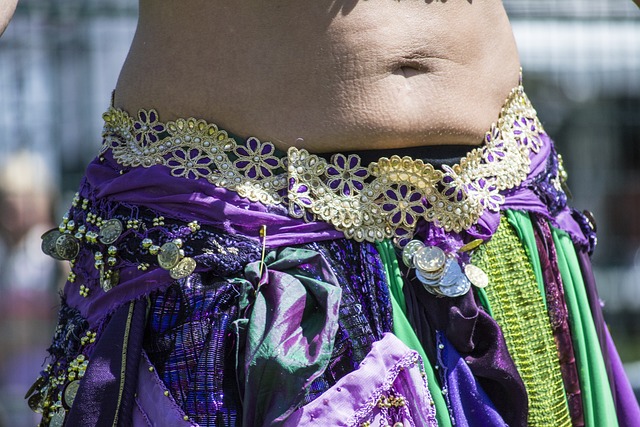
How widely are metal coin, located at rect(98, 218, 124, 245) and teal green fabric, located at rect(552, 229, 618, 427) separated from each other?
907 mm

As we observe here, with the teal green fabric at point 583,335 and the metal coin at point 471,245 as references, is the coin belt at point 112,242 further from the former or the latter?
the teal green fabric at point 583,335

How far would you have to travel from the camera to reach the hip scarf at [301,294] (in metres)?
1.69

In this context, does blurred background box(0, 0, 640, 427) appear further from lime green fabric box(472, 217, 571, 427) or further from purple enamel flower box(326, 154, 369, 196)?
purple enamel flower box(326, 154, 369, 196)

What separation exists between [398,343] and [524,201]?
461 mm

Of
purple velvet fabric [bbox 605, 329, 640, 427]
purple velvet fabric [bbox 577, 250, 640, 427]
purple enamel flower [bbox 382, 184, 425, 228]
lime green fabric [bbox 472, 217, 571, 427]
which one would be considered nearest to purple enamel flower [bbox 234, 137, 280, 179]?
purple enamel flower [bbox 382, 184, 425, 228]

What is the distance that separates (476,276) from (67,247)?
793mm

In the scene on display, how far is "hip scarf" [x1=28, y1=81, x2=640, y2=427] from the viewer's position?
5.55 ft

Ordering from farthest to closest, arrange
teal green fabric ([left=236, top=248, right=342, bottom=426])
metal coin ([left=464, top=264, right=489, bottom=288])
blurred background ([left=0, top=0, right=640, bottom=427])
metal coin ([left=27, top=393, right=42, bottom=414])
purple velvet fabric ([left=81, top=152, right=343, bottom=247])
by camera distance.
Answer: blurred background ([left=0, top=0, right=640, bottom=427]) → metal coin ([left=27, top=393, right=42, bottom=414]) → metal coin ([left=464, top=264, right=489, bottom=288]) → purple velvet fabric ([left=81, top=152, right=343, bottom=247]) → teal green fabric ([left=236, top=248, right=342, bottom=426])

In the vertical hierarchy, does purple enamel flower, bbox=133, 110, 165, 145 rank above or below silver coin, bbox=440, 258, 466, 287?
above

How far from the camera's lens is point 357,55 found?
1.83 meters

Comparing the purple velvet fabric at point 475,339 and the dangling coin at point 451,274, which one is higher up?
the dangling coin at point 451,274

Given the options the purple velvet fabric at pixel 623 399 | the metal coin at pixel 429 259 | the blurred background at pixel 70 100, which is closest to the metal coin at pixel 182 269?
the metal coin at pixel 429 259

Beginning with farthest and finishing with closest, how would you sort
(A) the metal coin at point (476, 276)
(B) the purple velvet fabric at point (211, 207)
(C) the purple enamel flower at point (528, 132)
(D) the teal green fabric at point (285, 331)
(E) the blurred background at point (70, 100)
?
(E) the blurred background at point (70, 100), (C) the purple enamel flower at point (528, 132), (A) the metal coin at point (476, 276), (B) the purple velvet fabric at point (211, 207), (D) the teal green fabric at point (285, 331)

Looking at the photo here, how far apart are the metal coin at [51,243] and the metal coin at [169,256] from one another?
0.95ft
